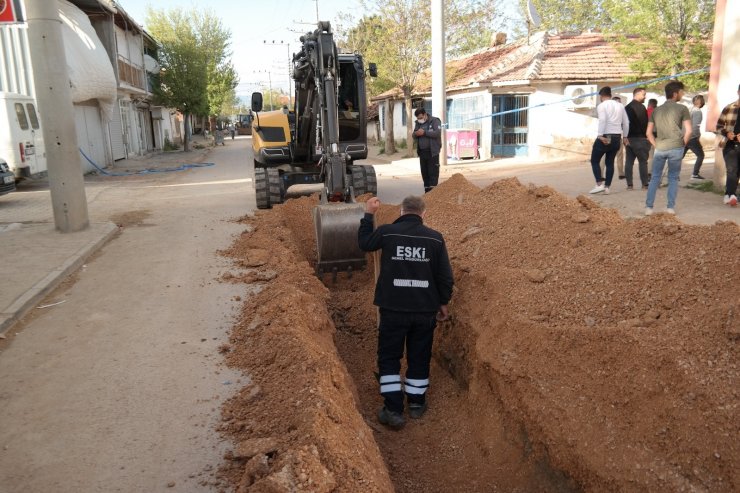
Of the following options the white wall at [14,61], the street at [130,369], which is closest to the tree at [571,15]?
the white wall at [14,61]

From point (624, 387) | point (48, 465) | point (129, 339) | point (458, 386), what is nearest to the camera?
point (48, 465)

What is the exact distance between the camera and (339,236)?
7008 mm

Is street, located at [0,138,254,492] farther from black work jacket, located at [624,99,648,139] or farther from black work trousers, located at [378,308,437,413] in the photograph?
black work jacket, located at [624,99,648,139]

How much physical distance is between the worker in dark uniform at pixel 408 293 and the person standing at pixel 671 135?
5205 millimetres

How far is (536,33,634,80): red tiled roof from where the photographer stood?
2102cm

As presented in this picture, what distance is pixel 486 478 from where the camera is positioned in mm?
4391

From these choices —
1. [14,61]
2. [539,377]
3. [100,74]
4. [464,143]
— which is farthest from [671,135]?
[100,74]

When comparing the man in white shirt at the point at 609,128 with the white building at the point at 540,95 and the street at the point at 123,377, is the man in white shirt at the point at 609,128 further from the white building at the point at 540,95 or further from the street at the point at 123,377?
the white building at the point at 540,95

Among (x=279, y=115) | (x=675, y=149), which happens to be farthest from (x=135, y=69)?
(x=675, y=149)

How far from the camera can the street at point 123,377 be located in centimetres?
332

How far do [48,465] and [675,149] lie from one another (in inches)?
350

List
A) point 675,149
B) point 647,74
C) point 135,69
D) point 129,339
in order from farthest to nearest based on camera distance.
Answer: point 135,69 → point 647,74 → point 675,149 → point 129,339

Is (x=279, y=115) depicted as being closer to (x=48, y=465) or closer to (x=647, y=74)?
(x=48, y=465)

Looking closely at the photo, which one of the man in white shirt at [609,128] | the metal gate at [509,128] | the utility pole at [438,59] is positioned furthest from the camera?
the metal gate at [509,128]
